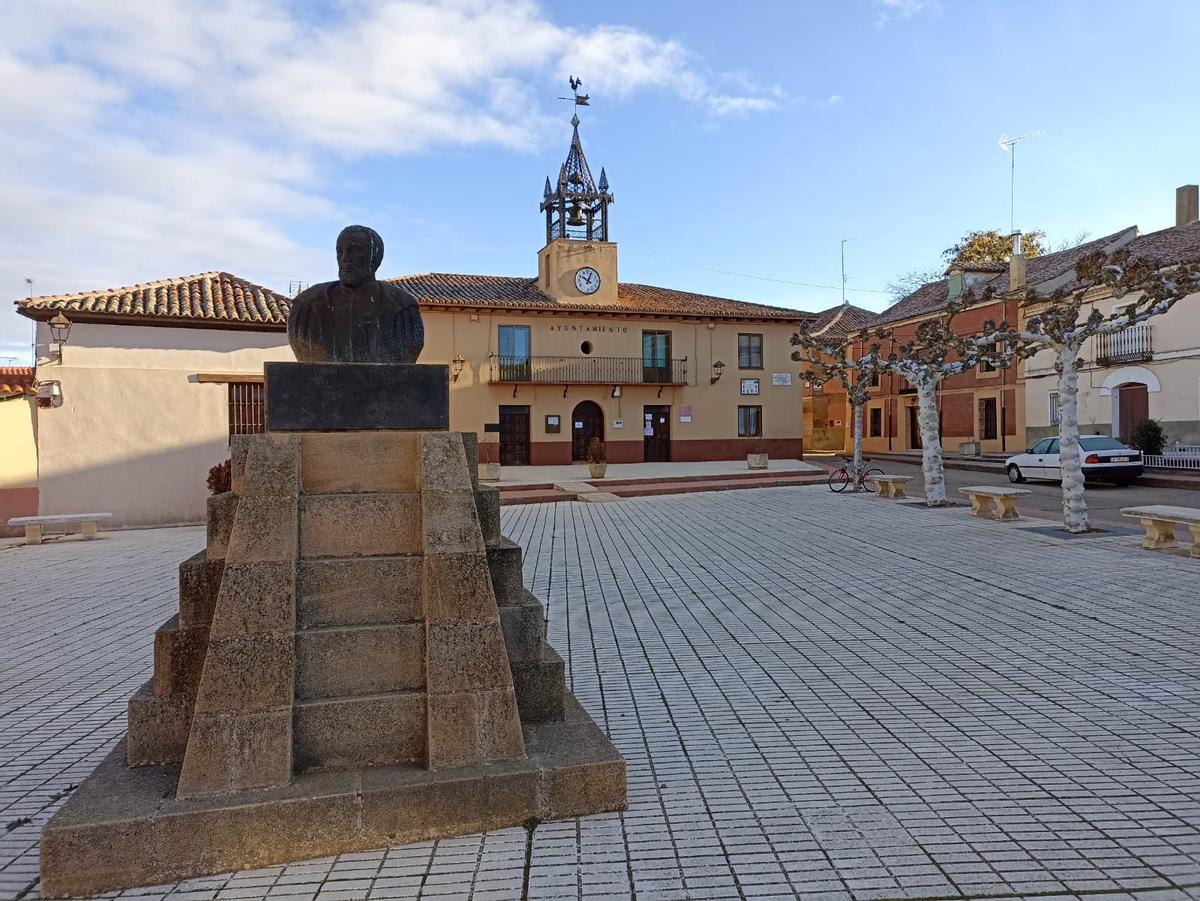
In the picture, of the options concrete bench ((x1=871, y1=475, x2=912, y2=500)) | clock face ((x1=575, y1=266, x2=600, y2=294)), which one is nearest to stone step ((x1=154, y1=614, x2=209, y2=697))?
concrete bench ((x1=871, y1=475, x2=912, y2=500))

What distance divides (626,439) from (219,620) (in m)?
28.4

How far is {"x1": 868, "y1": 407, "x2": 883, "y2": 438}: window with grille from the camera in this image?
3849cm

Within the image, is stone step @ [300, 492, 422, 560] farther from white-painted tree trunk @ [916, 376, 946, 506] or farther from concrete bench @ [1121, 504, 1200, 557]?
white-painted tree trunk @ [916, 376, 946, 506]

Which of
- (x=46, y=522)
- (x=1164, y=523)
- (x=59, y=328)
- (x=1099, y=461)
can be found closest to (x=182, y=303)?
(x=59, y=328)

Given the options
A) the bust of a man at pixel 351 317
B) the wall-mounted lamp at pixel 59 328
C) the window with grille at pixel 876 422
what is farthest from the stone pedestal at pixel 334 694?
the window with grille at pixel 876 422

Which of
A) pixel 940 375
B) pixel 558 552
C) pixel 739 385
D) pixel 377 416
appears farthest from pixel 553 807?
pixel 739 385

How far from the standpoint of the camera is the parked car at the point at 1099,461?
742 inches

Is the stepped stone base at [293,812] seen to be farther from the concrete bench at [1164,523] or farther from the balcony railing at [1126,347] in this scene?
the balcony railing at [1126,347]

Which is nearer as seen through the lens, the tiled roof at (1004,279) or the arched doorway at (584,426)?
the tiled roof at (1004,279)

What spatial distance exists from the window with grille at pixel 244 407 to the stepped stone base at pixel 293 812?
13948mm

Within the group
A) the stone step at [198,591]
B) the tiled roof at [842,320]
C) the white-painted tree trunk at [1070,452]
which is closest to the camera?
the stone step at [198,591]

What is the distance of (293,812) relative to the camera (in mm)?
2832

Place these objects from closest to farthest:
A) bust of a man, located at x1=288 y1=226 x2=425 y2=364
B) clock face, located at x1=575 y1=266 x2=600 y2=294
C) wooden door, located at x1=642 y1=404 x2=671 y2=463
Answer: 1. bust of a man, located at x1=288 y1=226 x2=425 y2=364
2. clock face, located at x1=575 y1=266 x2=600 y2=294
3. wooden door, located at x1=642 y1=404 x2=671 y2=463

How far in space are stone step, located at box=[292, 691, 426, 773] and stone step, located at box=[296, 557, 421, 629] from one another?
33cm
